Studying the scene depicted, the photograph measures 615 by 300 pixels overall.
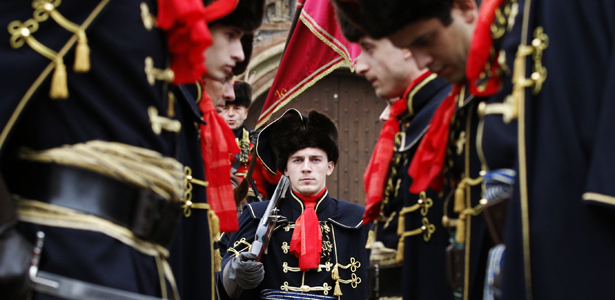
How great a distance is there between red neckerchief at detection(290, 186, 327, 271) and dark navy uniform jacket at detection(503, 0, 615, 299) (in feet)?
9.46

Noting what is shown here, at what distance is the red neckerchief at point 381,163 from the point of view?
331 cm

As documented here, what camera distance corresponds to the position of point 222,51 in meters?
2.82

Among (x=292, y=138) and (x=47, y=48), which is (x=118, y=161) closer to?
(x=47, y=48)

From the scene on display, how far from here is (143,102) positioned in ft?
7.07

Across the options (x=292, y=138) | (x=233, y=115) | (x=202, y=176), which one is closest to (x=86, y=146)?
(x=202, y=176)

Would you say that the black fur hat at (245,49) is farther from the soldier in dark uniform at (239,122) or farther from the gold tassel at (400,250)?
the soldier in dark uniform at (239,122)

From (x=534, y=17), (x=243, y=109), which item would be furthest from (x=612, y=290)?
(x=243, y=109)

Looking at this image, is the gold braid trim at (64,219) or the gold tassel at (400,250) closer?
the gold braid trim at (64,219)

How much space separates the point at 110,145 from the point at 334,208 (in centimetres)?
326

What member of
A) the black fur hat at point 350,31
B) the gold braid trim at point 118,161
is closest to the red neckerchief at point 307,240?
the black fur hat at point 350,31

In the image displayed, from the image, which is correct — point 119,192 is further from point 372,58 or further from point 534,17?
point 372,58

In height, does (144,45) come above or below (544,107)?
above

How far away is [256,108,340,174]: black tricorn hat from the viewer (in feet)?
17.2

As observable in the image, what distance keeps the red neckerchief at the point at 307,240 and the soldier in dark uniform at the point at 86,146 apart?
8.33 ft
